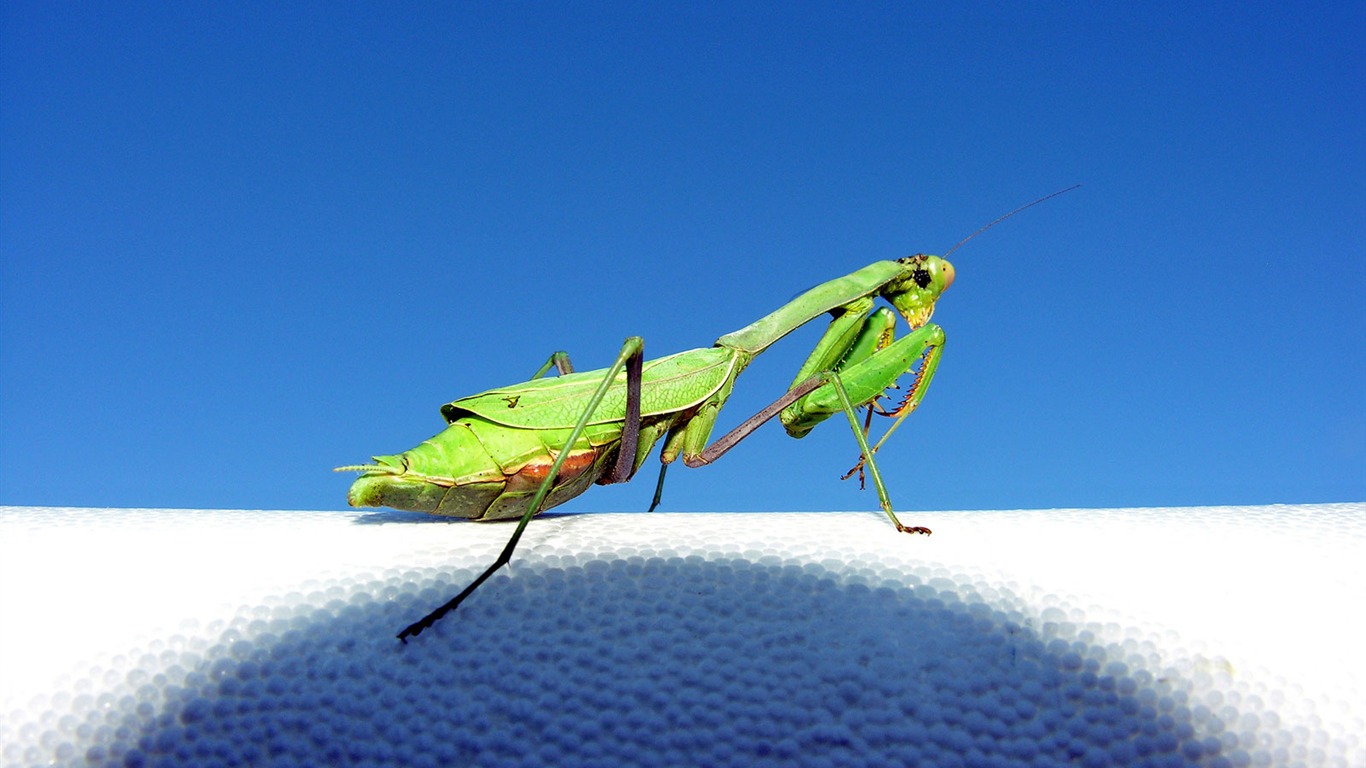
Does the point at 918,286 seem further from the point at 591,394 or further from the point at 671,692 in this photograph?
the point at 671,692

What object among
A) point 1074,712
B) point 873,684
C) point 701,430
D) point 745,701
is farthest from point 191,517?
point 1074,712

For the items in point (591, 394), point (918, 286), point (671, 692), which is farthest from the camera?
point (918, 286)

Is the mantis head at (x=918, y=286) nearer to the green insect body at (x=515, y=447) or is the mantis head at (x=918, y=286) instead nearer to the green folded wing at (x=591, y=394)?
the green folded wing at (x=591, y=394)

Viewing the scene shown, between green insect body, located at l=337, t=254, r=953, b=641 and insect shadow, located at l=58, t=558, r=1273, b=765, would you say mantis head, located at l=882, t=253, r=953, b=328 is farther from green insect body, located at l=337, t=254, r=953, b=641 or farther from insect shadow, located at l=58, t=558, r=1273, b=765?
insect shadow, located at l=58, t=558, r=1273, b=765

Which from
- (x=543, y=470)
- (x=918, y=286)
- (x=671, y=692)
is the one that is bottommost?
(x=671, y=692)

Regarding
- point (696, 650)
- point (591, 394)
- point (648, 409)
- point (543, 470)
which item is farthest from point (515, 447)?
point (696, 650)

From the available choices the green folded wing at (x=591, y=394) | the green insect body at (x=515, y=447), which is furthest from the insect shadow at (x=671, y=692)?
the green folded wing at (x=591, y=394)

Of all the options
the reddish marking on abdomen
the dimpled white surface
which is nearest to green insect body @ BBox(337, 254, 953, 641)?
the reddish marking on abdomen
